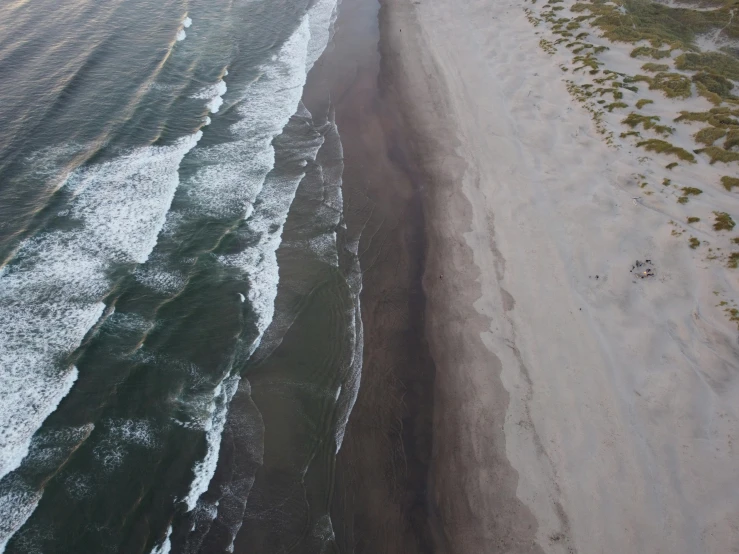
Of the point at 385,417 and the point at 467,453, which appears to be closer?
the point at 467,453

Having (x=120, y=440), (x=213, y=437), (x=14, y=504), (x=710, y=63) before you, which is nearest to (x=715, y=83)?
(x=710, y=63)

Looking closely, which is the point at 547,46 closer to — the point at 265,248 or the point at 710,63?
the point at 710,63

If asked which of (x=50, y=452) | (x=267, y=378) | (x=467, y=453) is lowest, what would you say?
(x=467, y=453)

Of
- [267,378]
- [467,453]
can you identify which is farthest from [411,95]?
[467,453]

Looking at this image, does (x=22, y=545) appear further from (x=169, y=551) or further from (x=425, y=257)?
(x=425, y=257)

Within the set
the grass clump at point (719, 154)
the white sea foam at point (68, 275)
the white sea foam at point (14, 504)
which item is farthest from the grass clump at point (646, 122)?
the white sea foam at point (14, 504)

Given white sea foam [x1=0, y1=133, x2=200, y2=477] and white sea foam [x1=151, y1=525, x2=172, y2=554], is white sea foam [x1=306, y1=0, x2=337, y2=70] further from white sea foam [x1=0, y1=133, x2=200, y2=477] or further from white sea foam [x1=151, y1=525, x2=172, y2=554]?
white sea foam [x1=151, y1=525, x2=172, y2=554]

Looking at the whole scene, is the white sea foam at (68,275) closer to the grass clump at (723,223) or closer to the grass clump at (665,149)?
the grass clump at (665,149)
